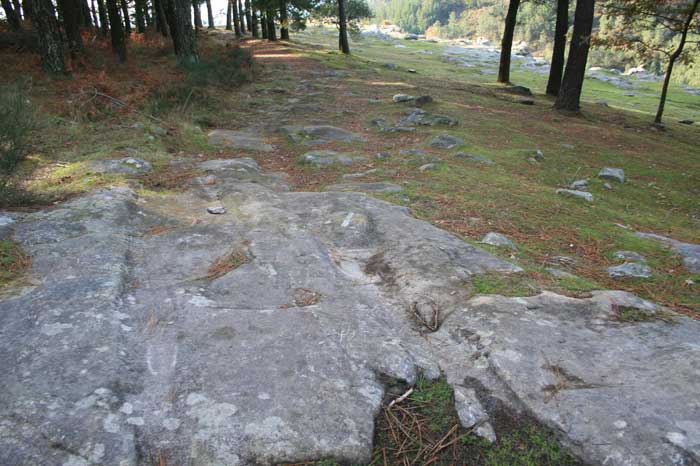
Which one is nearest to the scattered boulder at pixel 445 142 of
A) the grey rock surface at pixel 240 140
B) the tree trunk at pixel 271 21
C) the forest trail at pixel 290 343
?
the grey rock surface at pixel 240 140

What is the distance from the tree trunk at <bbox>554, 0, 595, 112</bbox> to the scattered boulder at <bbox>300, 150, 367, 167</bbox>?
32.5 feet

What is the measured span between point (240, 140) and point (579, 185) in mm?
6347

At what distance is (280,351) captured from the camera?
2.56 m

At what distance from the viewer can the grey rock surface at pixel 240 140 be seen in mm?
8434

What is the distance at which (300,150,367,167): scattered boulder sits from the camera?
7648mm

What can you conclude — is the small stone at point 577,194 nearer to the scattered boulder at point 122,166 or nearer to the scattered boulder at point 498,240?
the scattered boulder at point 498,240

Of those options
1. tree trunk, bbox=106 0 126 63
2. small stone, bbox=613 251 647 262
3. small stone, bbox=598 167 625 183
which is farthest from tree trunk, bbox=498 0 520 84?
small stone, bbox=613 251 647 262

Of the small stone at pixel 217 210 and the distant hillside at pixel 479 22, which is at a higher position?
the distant hillside at pixel 479 22

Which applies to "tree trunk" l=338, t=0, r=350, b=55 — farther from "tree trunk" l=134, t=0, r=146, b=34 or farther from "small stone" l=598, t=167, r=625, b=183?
"small stone" l=598, t=167, r=625, b=183

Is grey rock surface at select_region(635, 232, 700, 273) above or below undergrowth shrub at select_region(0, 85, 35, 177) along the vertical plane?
below

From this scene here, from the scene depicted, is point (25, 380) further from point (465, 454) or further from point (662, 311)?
point (662, 311)

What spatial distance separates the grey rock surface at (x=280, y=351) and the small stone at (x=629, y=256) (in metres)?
1.46

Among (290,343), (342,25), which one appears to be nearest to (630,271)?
(290,343)

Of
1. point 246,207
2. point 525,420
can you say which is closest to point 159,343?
point 525,420
